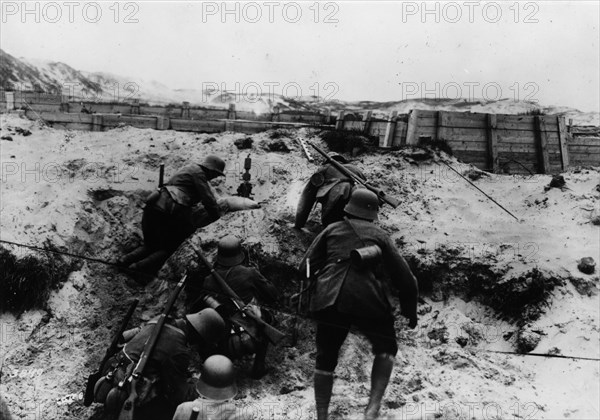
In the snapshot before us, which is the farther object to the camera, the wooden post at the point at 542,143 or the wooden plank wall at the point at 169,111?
the wooden plank wall at the point at 169,111

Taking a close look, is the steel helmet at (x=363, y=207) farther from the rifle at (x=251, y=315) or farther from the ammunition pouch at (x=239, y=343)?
the ammunition pouch at (x=239, y=343)

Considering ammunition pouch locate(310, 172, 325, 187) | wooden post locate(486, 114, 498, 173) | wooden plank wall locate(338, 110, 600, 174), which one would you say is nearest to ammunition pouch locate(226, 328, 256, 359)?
ammunition pouch locate(310, 172, 325, 187)

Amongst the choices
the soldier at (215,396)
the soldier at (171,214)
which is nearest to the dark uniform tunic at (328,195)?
the soldier at (171,214)

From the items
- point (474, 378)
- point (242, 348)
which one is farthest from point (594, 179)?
point (242, 348)

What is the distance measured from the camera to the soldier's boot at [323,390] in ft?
13.6

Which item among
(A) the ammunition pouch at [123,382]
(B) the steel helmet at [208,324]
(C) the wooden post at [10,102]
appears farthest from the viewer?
(C) the wooden post at [10,102]

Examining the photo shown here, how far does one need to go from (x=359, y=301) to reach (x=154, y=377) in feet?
5.70

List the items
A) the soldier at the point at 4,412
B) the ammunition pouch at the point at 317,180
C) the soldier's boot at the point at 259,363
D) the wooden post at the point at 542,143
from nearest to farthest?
the soldier at the point at 4,412, the soldier's boot at the point at 259,363, the ammunition pouch at the point at 317,180, the wooden post at the point at 542,143

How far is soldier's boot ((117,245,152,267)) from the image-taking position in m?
6.86

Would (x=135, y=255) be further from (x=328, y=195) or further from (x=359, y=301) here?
(x=359, y=301)

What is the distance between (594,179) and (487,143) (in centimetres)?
209

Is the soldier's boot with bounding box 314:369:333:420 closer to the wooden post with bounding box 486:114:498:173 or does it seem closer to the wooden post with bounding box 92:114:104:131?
the wooden post with bounding box 486:114:498:173

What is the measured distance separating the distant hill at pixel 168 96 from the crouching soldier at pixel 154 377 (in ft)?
89.7

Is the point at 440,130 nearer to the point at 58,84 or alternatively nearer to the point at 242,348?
the point at 242,348
